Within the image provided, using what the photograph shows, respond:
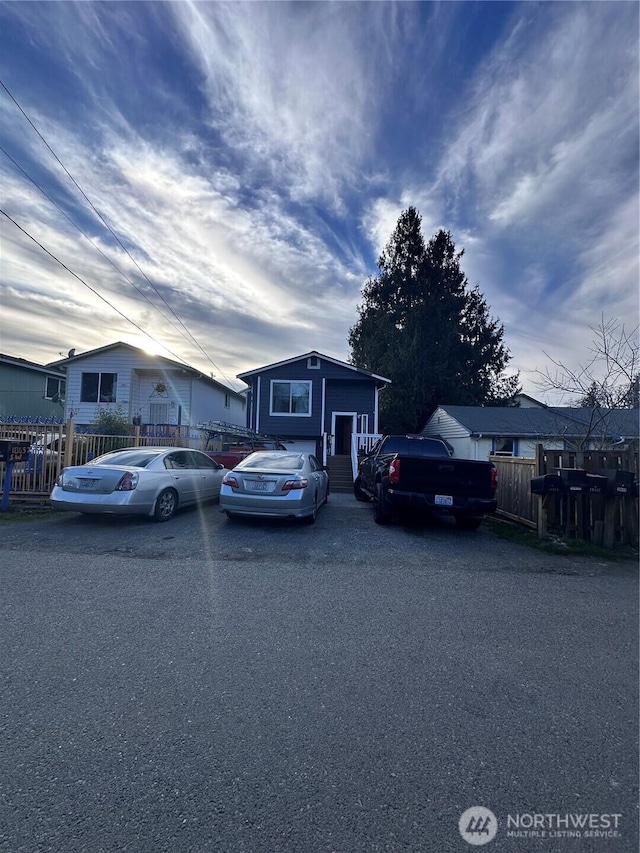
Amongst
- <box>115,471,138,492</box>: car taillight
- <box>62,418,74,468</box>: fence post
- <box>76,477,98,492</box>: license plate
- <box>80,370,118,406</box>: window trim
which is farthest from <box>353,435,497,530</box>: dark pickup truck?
<box>80,370,118,406</box>: window trim

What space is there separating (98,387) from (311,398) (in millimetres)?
11052

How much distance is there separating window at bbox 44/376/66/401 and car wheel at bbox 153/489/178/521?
21360mm

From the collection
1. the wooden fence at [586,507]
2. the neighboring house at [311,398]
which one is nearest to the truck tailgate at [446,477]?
the wooden fence at [586,507]

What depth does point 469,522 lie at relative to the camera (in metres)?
9.02

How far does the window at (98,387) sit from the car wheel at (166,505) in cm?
1676

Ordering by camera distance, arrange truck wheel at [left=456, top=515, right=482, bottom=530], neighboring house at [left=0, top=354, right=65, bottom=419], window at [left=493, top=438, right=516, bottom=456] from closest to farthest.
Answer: truck wheel at [left=456, top=515, right=482, bottom=530], window at [left=493, top=438, right=516, bottom=456], neighboring house at [left=0, top=354, right=65, bottom=419]

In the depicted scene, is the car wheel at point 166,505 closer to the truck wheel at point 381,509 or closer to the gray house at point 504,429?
the truck wheel at point 381,509

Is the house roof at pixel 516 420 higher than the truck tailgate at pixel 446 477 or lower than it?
higher

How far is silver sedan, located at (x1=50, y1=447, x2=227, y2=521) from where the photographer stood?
7.95 m

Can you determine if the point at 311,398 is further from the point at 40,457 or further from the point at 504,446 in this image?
the point at 40,457

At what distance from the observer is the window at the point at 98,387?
2362 centimetres

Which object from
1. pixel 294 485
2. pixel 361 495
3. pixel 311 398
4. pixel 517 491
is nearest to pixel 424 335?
pixel 311 398

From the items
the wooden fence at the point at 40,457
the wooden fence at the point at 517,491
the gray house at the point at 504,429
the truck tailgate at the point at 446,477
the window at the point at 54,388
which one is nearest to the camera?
the truck tailgate at the point at 446,477

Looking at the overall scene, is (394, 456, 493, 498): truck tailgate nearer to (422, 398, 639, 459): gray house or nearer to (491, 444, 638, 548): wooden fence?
(491, 444, 638, 548): wooden fence
